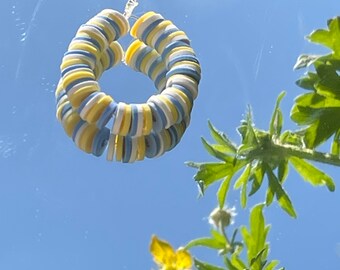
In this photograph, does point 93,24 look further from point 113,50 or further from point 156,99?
point 156,99

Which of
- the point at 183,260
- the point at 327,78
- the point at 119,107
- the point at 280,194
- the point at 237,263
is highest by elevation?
the point at 119,107

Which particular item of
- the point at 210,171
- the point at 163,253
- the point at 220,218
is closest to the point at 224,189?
the point at 210,171

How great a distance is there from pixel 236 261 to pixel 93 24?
92cm

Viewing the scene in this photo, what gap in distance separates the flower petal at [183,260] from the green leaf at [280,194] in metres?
0.67

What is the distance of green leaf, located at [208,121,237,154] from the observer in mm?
1673

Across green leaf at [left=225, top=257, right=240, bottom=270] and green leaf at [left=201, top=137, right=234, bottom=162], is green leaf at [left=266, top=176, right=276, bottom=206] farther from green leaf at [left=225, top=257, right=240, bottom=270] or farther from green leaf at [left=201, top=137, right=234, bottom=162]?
green leaf at [left=225, top=257, right=240, bottom=270]

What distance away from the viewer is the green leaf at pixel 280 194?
1.64m

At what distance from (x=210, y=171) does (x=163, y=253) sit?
665 millimetres

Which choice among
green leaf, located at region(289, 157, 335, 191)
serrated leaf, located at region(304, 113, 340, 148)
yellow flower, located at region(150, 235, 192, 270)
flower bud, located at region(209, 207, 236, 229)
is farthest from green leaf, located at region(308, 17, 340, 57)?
yellow flower, located at region(150, 235, 192, 270)

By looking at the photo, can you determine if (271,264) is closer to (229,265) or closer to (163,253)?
(229,265)

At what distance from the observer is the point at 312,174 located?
1.68m

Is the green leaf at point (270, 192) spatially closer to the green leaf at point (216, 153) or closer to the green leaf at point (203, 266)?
the green leaf at point (216, 153)

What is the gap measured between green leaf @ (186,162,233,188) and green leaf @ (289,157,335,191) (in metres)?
0.15

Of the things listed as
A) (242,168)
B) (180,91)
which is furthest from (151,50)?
(242,168)
